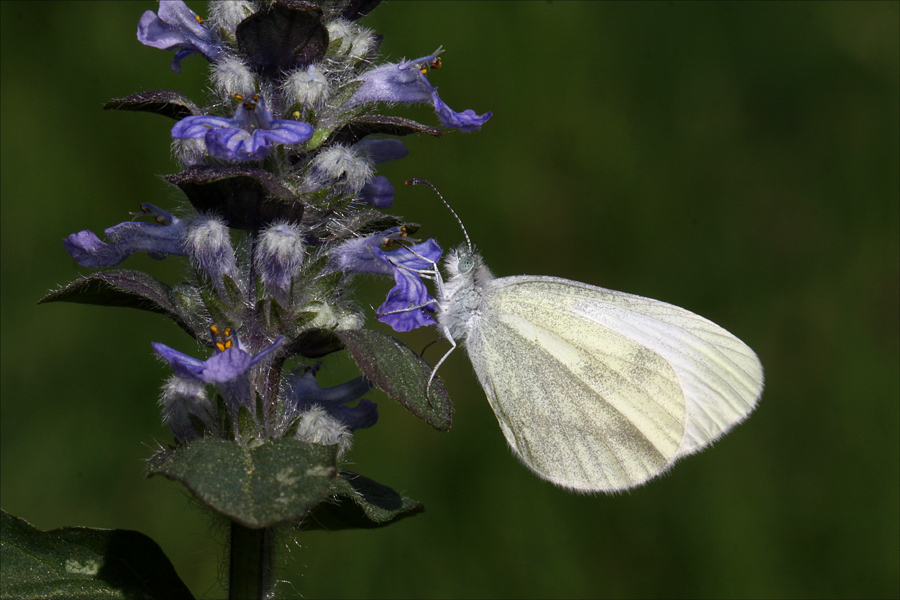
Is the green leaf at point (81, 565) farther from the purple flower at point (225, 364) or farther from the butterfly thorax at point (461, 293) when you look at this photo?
the butterfly thorax at point (461, 293)

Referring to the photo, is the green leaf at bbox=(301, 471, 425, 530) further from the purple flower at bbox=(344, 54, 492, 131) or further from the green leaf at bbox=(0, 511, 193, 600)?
the purple flower at bbox=(344, 54, 492, 131)

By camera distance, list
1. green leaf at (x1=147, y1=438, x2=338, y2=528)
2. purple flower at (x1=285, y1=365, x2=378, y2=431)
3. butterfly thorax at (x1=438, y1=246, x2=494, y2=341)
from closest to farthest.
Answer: green leaf at (x1=147, y1=438, x2=338, y2=528), purple flower at (x1=285, y1=365, x2=378, y2=431), butterfly thorax at (x1=438, y1=246, x2=494, y2=341)

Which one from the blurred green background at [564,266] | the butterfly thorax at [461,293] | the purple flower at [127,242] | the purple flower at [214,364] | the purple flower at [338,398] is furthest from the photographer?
the blurred green background at [564,266]

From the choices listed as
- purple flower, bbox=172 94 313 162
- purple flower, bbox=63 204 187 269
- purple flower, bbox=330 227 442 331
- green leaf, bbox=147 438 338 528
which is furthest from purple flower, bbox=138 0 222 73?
green leaf, bbox=147 438 338 528

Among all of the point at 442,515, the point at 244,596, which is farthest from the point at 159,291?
the point at 442,515

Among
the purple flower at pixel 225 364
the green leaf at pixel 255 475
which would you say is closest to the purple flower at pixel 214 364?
the purple flower at pixel 225 364

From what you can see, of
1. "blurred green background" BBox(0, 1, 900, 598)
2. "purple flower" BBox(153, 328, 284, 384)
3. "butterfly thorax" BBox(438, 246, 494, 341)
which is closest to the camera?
"purple flower" BBox(153, 328, 284, 384)

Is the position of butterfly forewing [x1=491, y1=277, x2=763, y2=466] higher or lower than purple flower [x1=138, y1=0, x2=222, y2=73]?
lower
